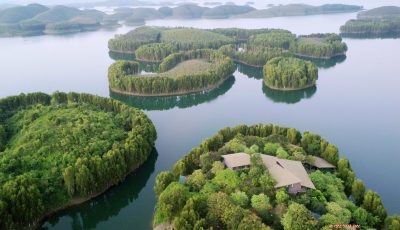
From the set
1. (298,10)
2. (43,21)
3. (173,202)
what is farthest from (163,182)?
(298,10)

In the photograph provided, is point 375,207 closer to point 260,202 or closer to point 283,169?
point 283,169

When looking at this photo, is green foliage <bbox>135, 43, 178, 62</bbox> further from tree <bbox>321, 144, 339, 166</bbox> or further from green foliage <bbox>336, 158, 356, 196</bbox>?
green foliage <bbox>336, 158, 356, 196</bbox>

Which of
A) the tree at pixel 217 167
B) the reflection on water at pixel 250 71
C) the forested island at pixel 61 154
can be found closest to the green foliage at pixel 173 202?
the tree at pixel 217 167

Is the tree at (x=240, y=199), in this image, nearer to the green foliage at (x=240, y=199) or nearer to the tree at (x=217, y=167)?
the green foliage at (x=240, y=199)

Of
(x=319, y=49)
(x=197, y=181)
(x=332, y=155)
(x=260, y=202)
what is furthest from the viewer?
(x=319, y=49)

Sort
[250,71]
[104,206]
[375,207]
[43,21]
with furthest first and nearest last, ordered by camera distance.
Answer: [43,21], [250,71], [104,206], [375,207]

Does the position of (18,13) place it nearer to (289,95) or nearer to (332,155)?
(289,95)

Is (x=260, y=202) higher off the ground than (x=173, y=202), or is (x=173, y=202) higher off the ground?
(x=260, y=202)

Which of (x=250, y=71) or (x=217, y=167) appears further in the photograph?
(x=250, y=71)

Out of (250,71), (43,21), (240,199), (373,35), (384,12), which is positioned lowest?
(240,199)
